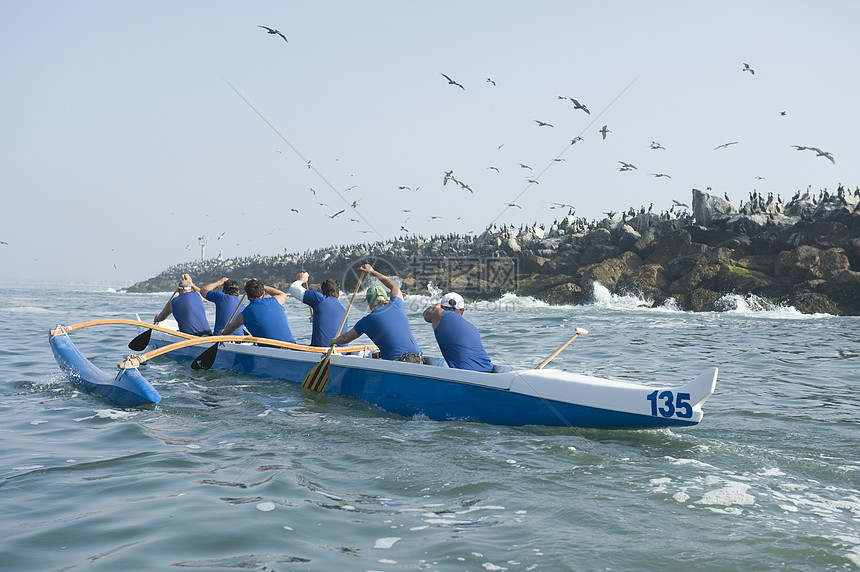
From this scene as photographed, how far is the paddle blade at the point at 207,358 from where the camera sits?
1179 cm

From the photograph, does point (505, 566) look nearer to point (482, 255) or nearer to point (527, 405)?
point (527, 405)

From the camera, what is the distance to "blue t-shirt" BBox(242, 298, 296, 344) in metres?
11.2

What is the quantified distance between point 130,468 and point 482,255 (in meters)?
36.4

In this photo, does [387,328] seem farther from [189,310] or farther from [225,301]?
[189,310]

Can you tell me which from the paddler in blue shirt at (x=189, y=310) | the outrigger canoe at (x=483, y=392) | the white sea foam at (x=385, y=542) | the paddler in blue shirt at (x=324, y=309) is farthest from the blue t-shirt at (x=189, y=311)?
the white sea foam at (x=385, y=542)

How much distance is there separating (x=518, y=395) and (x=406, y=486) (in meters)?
2.33

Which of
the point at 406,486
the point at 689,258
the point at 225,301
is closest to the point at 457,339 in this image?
the point at 406,486

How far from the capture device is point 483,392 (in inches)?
301

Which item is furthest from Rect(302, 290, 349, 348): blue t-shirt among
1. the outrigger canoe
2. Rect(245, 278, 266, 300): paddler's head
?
Rect(245, 278, 266, 300): paddler's head

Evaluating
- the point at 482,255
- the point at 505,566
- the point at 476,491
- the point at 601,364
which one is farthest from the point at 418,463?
the point at 482,255

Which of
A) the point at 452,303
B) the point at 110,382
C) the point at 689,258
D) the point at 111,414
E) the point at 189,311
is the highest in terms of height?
the point at 689,258

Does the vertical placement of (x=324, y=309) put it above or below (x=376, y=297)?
below

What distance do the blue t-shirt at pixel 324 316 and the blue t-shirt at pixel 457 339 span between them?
3.14 m

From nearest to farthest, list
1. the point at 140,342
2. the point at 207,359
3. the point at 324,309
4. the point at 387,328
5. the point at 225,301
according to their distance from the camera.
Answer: the point at 387,328
the point at 324,309
the point at 207,359
the point at 225,301
the point at 140,342
